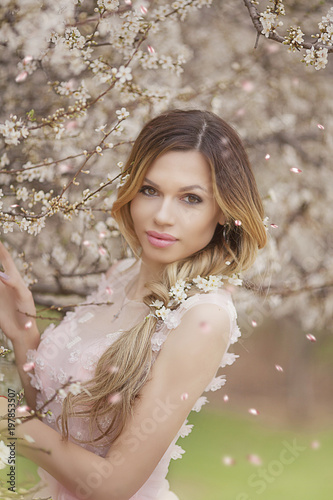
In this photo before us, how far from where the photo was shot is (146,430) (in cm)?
138

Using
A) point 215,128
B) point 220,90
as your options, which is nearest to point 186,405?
point 215,128

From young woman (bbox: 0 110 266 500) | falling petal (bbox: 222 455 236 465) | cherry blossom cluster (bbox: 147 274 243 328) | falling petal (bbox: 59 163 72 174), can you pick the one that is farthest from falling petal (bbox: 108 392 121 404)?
falling petal (bbox: 222 455 236 465)

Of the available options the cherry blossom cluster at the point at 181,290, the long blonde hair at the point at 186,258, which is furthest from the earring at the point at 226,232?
the cherry blossom cluster at the point at 181,290

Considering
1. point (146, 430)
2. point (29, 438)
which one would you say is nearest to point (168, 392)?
point (146, 430)

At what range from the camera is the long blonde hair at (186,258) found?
1446mm

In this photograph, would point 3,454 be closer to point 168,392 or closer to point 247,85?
point 168,392

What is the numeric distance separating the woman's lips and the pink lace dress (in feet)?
0.54

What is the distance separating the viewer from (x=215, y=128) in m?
1.60

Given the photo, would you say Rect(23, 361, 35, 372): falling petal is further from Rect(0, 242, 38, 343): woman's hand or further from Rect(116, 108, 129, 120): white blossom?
Rect(116, 108, 129, 120): white blossom

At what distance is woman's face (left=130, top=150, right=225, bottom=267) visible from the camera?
1526 millimetres

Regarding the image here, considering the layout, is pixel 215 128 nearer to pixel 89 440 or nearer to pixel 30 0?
pixel 89 440

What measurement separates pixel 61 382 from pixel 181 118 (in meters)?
0.80

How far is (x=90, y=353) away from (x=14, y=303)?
0.30 metres

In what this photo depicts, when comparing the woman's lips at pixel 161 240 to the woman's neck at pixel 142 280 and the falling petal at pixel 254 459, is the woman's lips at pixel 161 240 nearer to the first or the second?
the woman's neck at pixel 142 280
